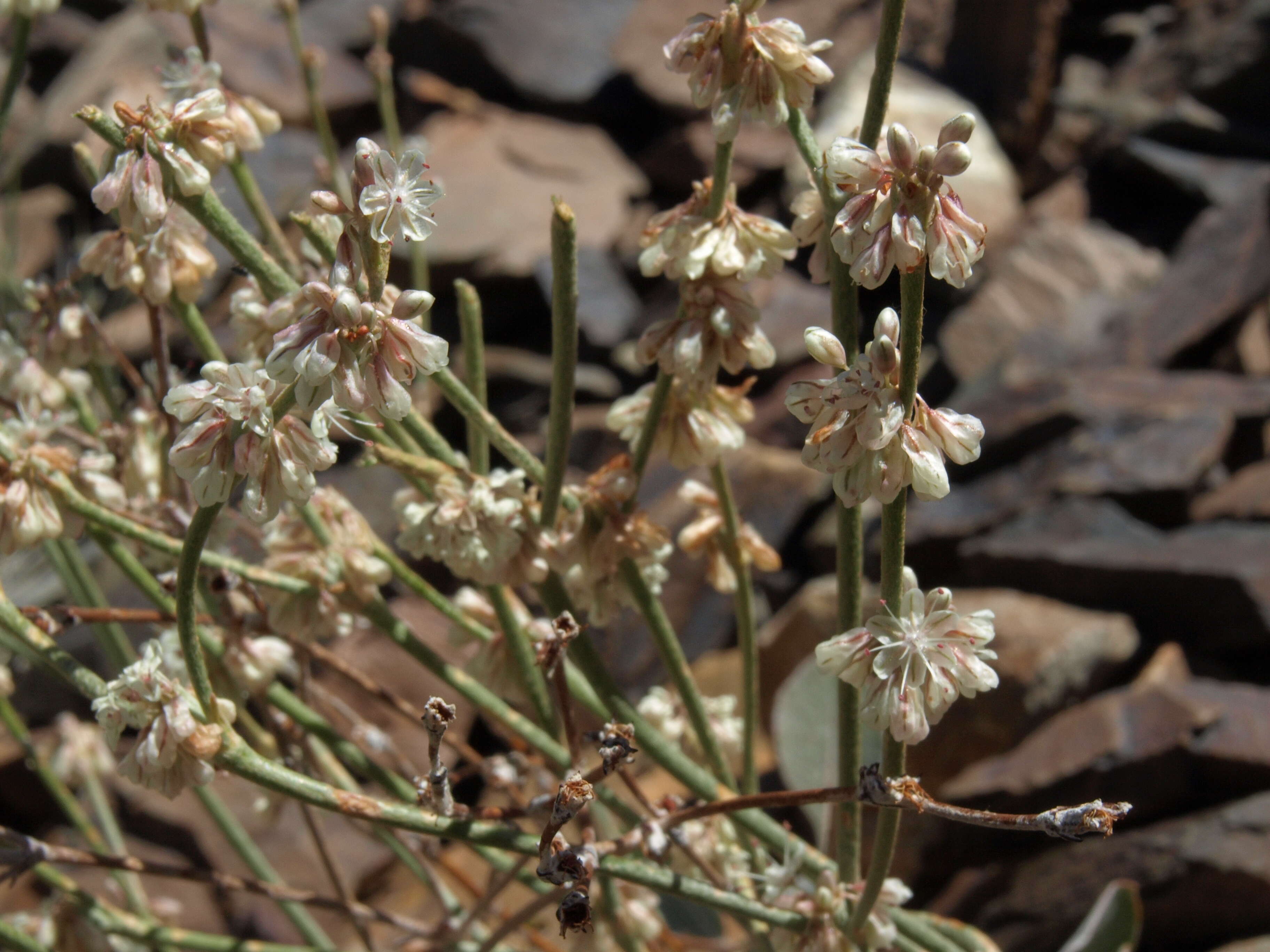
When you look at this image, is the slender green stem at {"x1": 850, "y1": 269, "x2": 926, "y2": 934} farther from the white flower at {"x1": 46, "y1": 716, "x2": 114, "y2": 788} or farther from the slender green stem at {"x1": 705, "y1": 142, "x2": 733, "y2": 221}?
the white flower at {"x1": 46, "y1": 716, "x2": 114, "y2": 788}

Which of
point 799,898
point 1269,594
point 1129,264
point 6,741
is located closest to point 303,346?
point 799,898

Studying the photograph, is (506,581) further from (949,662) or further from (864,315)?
(864,315)

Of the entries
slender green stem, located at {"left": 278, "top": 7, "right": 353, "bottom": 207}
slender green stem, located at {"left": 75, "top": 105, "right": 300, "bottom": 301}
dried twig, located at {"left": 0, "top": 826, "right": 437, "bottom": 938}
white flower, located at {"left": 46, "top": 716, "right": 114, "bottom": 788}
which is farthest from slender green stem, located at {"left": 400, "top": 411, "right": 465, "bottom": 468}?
white flower, located at {"left": 46, "top": 716, "right": 114, "bottom": 788}

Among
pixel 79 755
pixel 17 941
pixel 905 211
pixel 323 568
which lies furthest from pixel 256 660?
pixel 79 755

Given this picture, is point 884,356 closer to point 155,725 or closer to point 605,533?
point 605,533

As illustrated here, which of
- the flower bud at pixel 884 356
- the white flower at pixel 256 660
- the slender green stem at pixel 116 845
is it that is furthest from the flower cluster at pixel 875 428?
the slender green stem at pixel 116 845

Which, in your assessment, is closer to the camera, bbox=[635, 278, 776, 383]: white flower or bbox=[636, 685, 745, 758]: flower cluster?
bbox=[635, 278, 776, 383]: white flower
